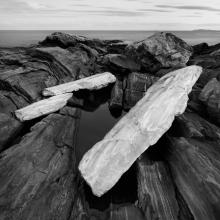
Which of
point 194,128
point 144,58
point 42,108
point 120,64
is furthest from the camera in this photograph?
point 120,64

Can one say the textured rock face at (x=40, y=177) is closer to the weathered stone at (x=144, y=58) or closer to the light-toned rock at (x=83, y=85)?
the light-toned rock at (x=83, y=85)

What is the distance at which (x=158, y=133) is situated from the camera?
12695 mm

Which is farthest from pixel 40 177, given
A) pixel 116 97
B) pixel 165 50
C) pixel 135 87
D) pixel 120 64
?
pixel 165 50

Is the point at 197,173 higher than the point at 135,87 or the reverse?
higher

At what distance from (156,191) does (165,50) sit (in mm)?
17581

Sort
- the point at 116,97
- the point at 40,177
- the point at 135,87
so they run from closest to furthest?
the point at 40,177
the point at 135,87
the point at 116,97

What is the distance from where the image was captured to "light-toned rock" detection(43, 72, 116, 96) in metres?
20.4

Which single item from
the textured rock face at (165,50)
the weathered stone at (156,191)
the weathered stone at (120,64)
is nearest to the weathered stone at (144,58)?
the textured rock face at (165,50)

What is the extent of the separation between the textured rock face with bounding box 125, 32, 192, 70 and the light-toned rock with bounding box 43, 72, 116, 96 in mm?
4865

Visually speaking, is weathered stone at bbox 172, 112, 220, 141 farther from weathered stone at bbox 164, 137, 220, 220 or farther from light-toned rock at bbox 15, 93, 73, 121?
light-toned rock at bbox 15, 93, 73, 121

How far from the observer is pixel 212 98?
591 inches

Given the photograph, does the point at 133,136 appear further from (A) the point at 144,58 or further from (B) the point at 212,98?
(A) the point at 144,58

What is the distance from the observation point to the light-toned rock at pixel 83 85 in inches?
803

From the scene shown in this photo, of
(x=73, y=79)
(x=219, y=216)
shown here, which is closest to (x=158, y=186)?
(x=219, y=216)
